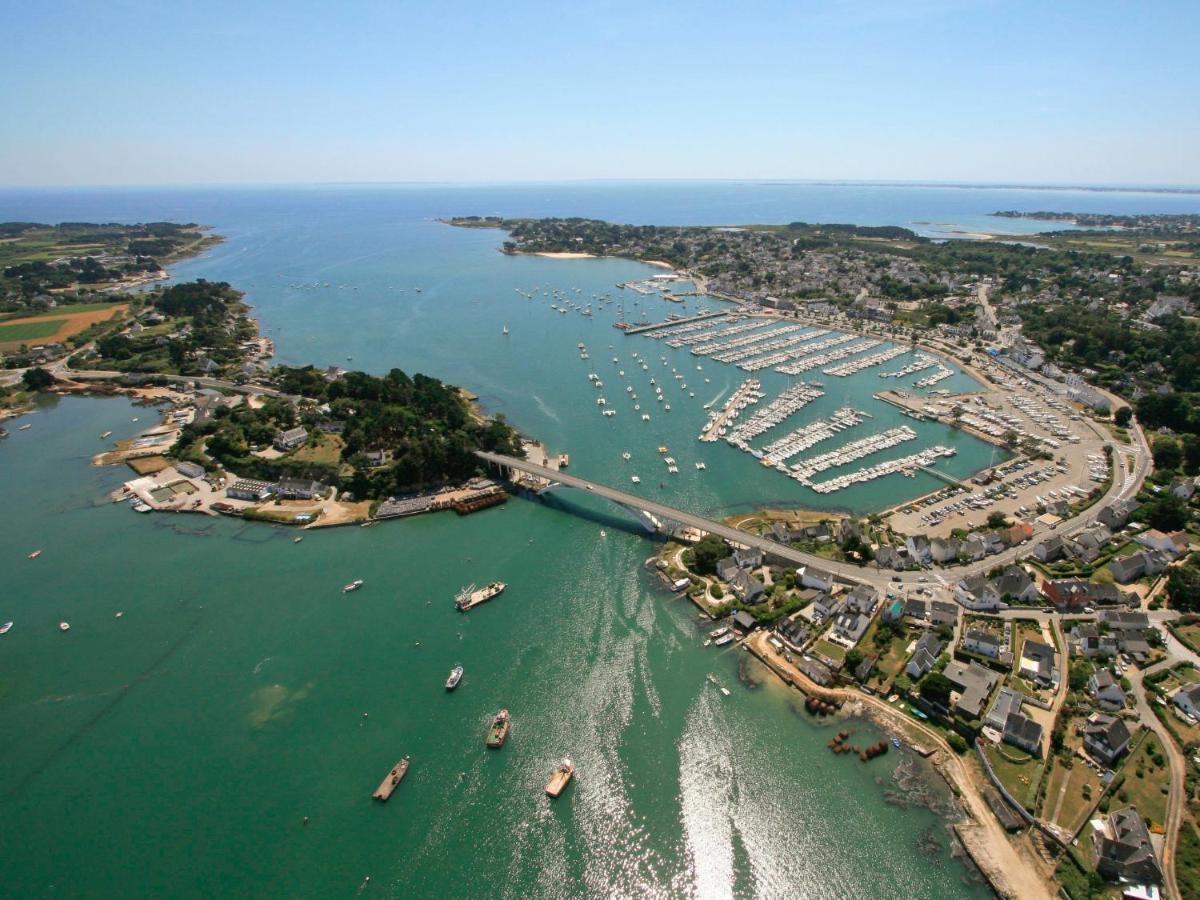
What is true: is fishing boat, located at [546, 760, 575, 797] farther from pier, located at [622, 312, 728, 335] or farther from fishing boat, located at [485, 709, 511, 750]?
pier, located at [622, 312, 728, 335]

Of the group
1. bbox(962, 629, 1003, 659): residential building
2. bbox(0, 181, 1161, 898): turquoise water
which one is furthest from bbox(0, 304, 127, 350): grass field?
bbox(962, 629, 1003, 659): residential building

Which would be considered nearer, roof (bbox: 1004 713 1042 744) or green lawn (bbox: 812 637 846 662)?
roof (bbox: 1004 713 1042 744)

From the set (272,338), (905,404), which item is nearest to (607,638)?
(905,404)

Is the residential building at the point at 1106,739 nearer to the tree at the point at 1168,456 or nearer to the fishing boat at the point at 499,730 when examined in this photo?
the fishing boat at the point at 499,730

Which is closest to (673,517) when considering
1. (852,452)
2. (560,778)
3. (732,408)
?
(560,778)

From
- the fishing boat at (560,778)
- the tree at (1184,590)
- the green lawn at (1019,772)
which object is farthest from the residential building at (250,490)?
the tree at (1184,590)
